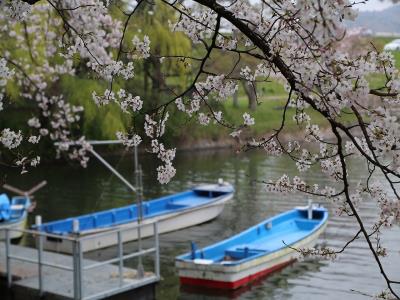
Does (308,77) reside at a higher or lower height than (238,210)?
higher

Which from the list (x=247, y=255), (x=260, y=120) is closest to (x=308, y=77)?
(x=247, y=255)

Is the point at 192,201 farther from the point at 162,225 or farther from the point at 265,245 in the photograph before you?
the point at 265,245

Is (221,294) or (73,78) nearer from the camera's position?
(221,294)

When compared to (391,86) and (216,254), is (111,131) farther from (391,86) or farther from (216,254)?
(391,86)

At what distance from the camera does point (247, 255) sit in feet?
34.0

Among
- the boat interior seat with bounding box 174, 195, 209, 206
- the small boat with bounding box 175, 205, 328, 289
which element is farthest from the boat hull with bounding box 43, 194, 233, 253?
the small boat with bounding box 175, 205, 328, 289

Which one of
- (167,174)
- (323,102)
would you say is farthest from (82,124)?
(323,102)

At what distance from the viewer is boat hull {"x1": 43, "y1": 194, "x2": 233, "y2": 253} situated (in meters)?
12.0

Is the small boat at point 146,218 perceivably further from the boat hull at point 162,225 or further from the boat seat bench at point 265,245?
the boat seat bench at point 265,245

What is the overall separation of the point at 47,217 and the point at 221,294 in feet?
21.0

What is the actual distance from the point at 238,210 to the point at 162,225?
2481 millimetres

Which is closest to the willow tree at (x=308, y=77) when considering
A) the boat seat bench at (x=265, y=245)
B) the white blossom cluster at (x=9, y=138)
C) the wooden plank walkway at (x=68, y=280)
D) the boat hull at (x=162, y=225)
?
the white blossom cluster at (x=9, y=138)

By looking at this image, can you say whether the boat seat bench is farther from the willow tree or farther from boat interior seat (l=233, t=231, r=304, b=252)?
the willow tree

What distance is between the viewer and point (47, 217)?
48.6 feet
